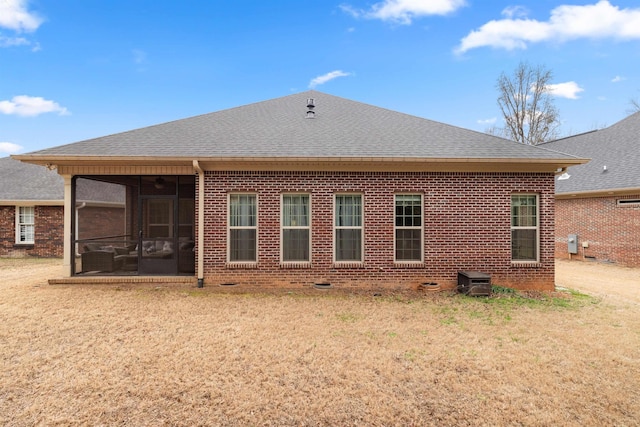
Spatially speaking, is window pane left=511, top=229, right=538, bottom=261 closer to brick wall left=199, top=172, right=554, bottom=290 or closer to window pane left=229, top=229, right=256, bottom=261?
brick wall left=199, top=172, right=554, bottom=290

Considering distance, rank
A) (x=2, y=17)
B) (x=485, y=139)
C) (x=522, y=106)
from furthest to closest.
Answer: (x=522, y=106) < (x=2, y=17) < (x=485, y=139)

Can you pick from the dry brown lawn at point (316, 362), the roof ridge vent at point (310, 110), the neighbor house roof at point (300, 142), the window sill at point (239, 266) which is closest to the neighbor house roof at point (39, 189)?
the neighbor house roof at point (300, 142)

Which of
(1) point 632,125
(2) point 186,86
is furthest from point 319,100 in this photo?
(2) point 186,86

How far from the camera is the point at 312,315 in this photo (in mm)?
5934

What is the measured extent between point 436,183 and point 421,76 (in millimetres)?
17559

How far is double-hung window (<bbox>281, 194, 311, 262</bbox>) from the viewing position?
797 centimetres

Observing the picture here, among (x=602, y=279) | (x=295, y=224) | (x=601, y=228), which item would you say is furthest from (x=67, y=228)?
(x=601, y=228)

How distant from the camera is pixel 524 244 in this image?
797cm

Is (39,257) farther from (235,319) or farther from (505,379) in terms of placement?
(505,379)

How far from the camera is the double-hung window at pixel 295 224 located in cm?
797

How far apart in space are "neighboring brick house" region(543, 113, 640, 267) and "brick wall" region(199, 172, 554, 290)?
7.66m

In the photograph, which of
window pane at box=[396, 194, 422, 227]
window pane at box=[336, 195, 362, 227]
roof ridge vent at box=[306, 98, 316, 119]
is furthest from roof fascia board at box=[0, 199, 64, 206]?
window pane at box=[396, 194, 422, 227]

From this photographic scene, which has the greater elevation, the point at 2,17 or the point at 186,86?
the point at 186,86

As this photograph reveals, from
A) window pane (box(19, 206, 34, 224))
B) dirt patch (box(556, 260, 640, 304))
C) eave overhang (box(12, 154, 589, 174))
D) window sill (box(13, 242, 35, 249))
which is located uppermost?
eave overhang (box(12, 154, 589, 174))
